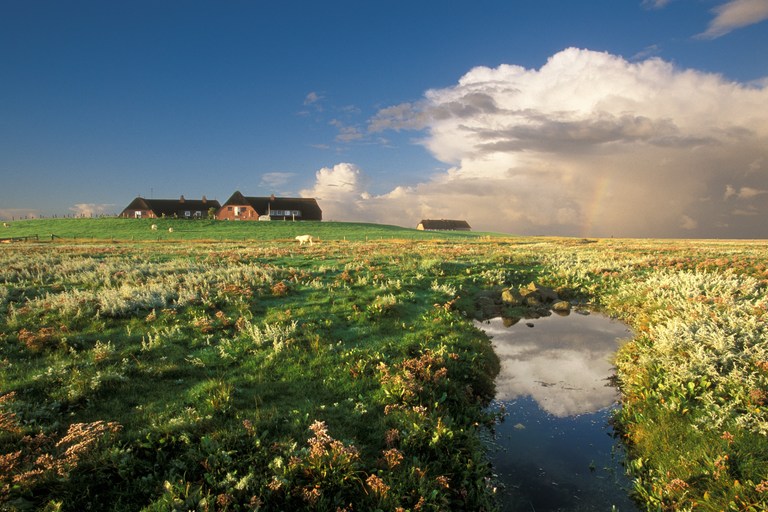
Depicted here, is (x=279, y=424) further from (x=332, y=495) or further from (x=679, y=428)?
(x=679, y=428)

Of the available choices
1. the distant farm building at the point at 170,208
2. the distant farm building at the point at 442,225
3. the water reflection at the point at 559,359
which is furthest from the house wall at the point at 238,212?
the water reflection at the point at 559,359

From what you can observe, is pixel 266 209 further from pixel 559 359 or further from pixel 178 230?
pixel 559 359

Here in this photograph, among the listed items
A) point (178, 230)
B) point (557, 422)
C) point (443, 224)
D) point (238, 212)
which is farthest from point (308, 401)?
point (443, 224)

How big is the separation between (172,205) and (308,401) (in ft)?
402

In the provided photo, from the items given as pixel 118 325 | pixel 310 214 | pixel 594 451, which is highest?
pixel 310 214

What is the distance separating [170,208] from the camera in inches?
4422

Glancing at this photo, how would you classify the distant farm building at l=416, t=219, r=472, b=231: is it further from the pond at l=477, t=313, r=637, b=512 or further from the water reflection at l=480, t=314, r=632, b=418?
the pond at l=477, t=313, r=637, b=512

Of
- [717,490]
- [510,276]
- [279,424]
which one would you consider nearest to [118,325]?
[279,424]

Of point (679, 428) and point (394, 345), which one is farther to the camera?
point (394, 345)

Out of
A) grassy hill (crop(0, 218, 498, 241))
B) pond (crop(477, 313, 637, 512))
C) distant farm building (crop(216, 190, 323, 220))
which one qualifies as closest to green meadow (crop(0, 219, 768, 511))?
pond (crop(477, 313, 637, 512))

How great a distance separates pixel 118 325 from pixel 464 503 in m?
12.1

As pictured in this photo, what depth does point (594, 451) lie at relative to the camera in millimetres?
8617

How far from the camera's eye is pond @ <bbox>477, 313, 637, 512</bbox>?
7.34 meters

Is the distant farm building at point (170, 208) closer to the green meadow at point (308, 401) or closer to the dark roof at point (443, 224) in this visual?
the dark roof at point (443, 224)
